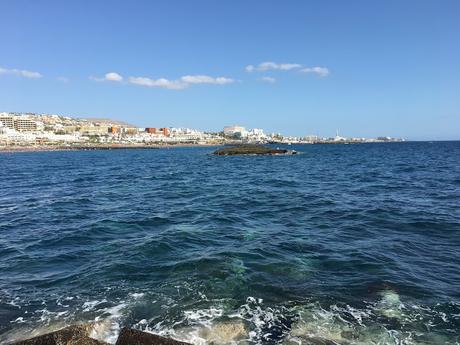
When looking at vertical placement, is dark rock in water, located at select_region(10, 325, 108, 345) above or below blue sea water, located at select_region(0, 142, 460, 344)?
above

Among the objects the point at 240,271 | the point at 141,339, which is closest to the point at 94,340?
the point at 141,339

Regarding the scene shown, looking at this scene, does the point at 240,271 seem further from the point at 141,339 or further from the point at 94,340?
the point at 94,340

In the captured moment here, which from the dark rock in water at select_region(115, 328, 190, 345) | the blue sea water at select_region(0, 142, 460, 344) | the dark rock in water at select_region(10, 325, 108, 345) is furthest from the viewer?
the blue sea water at select_region(0, 142, 460, 344)

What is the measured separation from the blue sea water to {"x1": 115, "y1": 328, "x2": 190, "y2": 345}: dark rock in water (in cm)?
214

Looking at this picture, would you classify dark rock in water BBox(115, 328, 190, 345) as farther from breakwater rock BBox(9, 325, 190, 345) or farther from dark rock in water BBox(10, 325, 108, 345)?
dark rock in water BBox(10, 325, 108, 345)

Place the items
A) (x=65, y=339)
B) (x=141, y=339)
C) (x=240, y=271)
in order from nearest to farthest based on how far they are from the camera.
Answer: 1. (x=141, y=339)
2. (x=65, y=339)
3. (x=240, y=271)

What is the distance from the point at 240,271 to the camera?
37.7 feet

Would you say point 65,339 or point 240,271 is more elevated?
point 65,339

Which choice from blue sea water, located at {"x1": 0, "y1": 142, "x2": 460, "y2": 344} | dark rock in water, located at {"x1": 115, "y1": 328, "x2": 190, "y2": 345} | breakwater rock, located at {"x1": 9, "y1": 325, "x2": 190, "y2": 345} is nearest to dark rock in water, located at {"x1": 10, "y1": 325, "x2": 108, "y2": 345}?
breakwater rock, located at {"x1": 9, "y1": 325, "x2": 190, "y2": 345}

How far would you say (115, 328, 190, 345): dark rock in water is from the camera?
559 centimetres

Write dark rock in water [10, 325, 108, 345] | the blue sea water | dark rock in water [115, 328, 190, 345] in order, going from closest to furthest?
dark rock in water [115, 328, 190, 345] → dark rock in water [10, 325, 108, 345] → the blue sea water

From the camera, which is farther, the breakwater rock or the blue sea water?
the blue sea water

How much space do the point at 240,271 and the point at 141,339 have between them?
6046 millimetres

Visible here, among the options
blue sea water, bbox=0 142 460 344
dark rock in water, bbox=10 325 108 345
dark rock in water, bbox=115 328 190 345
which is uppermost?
dark rock in water, bbox=115 328 190 345
